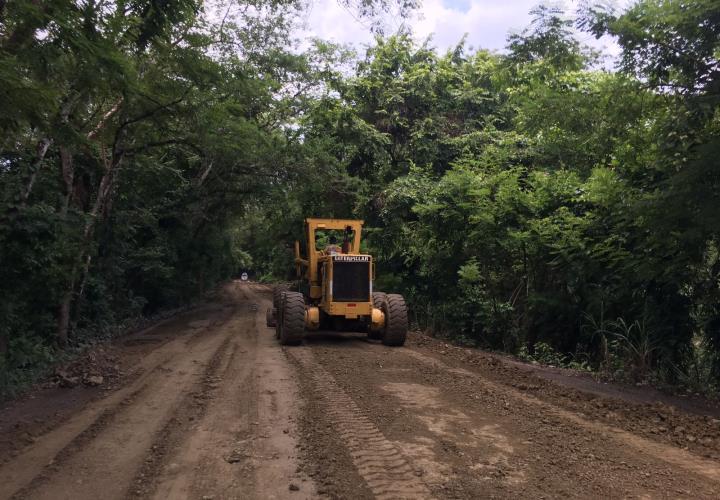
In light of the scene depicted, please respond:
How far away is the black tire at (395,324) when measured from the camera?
500 inches

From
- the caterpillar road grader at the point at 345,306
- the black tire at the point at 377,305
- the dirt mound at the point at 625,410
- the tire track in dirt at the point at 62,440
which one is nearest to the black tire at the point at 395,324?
the caterpillar road grader at the point at 345,306

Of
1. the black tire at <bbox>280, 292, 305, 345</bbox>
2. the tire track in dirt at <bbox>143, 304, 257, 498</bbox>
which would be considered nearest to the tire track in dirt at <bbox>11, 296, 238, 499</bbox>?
the tire track in dirt at <bbox>143, 304, 257, 498</bbox>

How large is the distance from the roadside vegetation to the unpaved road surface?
2620 millimetres

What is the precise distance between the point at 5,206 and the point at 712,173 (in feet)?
35.6

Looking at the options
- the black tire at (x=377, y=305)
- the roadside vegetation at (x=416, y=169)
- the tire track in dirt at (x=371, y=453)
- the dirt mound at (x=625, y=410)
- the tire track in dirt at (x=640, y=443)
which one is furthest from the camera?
the black tire at (x=377, y=305)

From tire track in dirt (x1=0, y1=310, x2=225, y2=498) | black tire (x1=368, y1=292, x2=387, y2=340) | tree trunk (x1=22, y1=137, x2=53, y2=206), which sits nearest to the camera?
tire track in dirt (x1=0, y1=310, x2=225, y2=498)

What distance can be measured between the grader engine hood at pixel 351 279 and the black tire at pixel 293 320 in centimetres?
84

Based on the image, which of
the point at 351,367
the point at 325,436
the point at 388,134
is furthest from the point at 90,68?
the point at 388,134

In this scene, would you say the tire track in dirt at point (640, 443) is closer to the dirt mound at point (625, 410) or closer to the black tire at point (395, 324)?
the dirt mound at point (625, 410)

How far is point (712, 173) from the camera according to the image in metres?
7.54

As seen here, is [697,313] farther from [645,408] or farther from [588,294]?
[645,408]

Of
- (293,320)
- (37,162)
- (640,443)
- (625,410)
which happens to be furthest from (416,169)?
(640,443)

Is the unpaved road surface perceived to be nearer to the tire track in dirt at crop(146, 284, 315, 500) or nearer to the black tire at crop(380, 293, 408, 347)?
the tire track in dirt at crop(146, 284, 315, 500)

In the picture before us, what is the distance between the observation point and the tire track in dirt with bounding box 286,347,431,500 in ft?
15.2
